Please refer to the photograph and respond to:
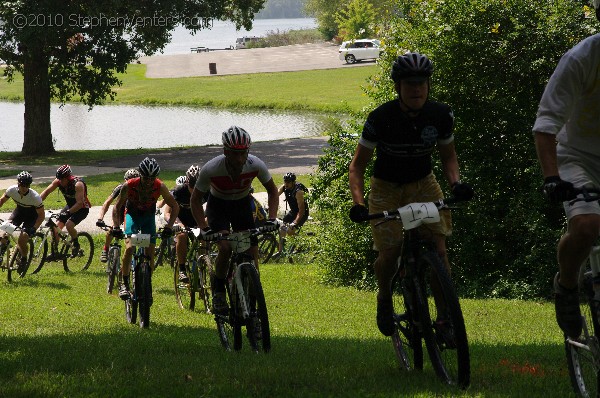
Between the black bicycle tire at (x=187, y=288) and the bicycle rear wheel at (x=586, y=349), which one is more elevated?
the bicycle rear wheel at (x=586, y=349)

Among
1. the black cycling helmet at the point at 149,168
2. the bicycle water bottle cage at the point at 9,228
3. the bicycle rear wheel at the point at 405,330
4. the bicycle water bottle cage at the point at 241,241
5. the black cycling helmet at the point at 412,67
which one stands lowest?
the bicycle water bottle cage at the point at 9,228

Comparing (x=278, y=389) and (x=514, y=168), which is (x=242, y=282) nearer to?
(x=278, y=389)

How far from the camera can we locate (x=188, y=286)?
1412 cm

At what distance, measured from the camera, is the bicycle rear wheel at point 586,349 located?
5.51 metres

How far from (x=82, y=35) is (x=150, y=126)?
18973 millimetres

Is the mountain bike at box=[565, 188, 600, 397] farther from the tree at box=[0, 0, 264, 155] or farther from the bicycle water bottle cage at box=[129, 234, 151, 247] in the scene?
the tree at box=[0, 0, 264, 155]

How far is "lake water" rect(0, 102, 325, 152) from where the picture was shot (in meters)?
49.3

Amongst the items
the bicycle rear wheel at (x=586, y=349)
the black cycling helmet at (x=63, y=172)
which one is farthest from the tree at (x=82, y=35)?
the bicycle rear wheel at (x=586, y=349)

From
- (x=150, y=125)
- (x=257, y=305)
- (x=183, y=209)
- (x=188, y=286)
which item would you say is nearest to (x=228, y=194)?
(x=257, y=305)

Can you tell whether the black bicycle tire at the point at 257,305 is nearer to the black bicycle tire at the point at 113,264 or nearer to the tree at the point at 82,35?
the black bicycle tire at the point at 113,264

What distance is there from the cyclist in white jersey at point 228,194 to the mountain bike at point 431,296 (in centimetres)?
232

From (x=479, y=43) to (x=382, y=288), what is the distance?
9634 mm

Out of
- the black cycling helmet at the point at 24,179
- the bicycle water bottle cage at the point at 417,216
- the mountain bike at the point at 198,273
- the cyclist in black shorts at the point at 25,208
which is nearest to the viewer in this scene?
the bicycle water bottle cage at the point at 417,216

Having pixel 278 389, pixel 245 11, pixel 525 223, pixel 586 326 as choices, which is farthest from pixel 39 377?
pixel 245 11
